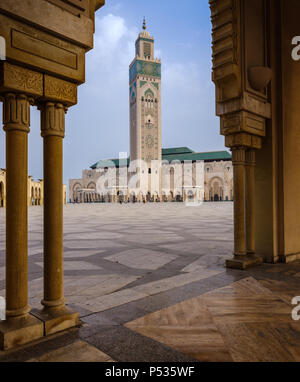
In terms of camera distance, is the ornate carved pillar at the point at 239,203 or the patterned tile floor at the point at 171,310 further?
the ornate carved pillar at the point at 239,203

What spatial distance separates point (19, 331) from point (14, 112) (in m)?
1.40

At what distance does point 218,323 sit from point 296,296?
99 cm

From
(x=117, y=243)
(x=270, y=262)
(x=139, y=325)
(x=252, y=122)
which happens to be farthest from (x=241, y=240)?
(x=117, y=243)

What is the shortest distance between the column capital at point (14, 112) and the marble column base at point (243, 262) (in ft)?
9.56

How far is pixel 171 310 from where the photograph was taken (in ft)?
7.39

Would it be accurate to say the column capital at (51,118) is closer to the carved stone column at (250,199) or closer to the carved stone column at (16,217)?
the carved stone column at (16,217)

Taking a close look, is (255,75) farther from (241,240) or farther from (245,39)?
(241,240)

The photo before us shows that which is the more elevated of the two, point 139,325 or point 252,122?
point 252,122

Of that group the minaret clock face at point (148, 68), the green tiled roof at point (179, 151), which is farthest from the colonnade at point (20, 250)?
the green tiled roof at point (179, 151)

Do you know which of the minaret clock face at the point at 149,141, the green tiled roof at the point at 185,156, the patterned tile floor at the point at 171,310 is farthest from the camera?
the green tiled roof at the point at 185,156

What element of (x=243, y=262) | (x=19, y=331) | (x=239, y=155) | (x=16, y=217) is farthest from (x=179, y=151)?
(x=19, y=331)

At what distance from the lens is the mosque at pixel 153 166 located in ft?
186

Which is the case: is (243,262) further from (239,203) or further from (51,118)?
(51,118)

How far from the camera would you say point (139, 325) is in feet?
6.51
